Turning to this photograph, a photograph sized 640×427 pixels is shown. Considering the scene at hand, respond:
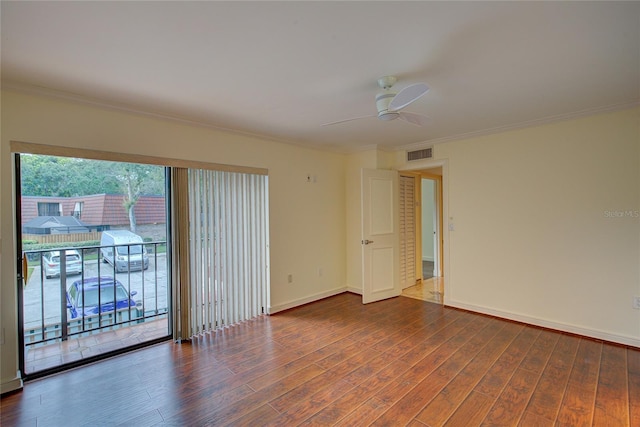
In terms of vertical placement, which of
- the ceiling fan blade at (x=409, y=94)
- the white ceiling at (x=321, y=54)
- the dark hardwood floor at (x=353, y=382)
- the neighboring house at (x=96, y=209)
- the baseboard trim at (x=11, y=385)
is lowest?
the dark hardwood floor at (x=353, y=382)

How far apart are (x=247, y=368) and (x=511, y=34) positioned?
3.13 metres

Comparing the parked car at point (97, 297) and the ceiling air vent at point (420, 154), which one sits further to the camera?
the ceiling air vent at point (420, 154)

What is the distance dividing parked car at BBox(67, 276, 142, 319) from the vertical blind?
3.30 ft

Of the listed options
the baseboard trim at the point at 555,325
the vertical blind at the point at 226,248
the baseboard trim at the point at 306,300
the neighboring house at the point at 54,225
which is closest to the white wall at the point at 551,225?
the baseboard trim at the point at 555,325

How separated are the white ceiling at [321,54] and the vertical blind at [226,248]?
0.94 metres

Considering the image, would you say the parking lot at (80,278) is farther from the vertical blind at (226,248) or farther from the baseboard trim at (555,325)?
the baseboard trim at (555,325)

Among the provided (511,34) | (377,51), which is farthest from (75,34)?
(511,34)

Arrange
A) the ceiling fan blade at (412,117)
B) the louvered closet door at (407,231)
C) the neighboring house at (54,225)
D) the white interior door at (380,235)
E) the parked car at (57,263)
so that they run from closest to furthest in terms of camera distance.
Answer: the ceiling fan blade at (412,117)
the neighboring house at (54,225)
the parked car at (57,263)
the white interior door at (380,235)
the louvered closet door at (407,231)

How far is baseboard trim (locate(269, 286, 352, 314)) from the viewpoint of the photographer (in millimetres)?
4035

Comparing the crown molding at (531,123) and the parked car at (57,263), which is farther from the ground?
the crown molding at (531,123)

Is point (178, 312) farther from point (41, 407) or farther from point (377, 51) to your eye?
point (377, 51)

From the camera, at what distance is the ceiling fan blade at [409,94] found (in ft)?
6.11

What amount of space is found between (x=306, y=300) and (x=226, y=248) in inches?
61.2

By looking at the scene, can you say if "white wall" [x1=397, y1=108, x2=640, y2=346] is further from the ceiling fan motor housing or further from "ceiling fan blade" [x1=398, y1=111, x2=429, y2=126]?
the ceiling fan motor housing
